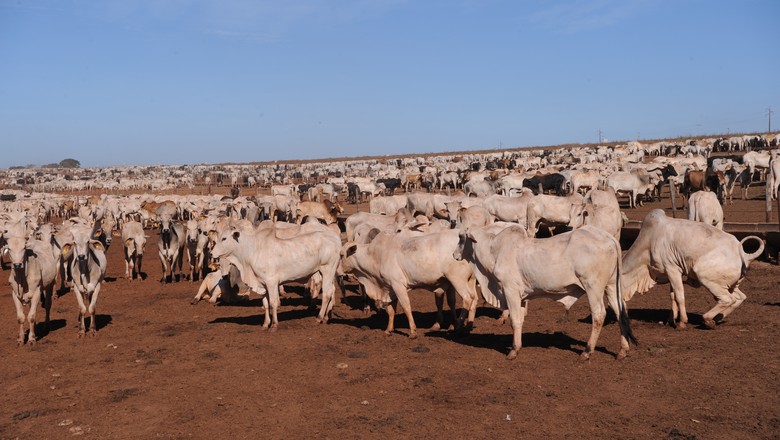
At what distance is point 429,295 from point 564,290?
21.4 ft

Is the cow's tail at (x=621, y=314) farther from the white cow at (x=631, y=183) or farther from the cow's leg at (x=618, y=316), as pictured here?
the white cow at (x=631, y=183)

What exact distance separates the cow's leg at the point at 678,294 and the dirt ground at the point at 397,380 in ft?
0.73

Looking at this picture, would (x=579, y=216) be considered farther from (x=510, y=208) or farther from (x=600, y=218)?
(x=510, y=208)

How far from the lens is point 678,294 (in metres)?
11.1

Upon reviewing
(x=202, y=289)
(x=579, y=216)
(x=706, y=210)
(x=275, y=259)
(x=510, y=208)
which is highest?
(x=275, y=259)

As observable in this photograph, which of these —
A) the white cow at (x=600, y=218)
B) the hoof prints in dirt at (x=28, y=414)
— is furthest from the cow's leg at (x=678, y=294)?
the hoof prints in dirt at (x=28, y=414)

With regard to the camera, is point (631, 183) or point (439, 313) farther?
point (631, 183)

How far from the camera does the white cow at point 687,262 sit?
34.9 ft

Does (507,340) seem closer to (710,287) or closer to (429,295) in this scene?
(710,287)

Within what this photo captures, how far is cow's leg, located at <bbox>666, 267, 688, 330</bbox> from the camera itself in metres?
10.9

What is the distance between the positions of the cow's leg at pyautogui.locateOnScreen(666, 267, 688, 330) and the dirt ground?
222mm

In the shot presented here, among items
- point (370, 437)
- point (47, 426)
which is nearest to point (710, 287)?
point (370, 437)

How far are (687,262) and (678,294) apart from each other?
0.64 m

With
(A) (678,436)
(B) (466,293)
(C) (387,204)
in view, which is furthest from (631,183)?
(A) (678,436)
